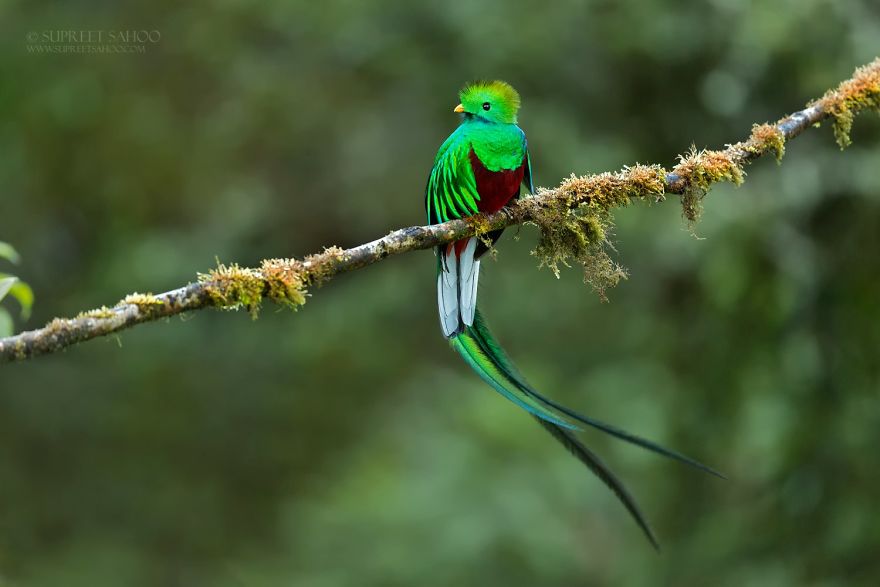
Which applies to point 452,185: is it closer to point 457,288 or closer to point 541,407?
point 457,288

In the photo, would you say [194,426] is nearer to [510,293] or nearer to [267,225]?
[267,225]

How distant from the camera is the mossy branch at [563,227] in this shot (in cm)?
179

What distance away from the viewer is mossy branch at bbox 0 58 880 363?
1.79 meters

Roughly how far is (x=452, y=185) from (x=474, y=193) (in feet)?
0.25

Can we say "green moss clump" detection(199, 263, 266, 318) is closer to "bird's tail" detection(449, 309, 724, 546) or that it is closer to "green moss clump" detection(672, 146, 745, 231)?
"bird's tail" detection(449, 309, 724, 546)

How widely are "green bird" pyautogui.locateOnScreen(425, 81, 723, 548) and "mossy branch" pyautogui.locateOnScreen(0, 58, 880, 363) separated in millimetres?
99

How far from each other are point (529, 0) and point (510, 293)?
1488 mm

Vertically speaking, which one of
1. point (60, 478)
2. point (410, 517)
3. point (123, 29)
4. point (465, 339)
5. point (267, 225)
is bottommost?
point (465, 339)

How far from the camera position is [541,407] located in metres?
2.14

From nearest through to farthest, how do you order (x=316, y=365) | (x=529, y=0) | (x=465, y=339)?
(x=465, y=339), (x=529, y=0), (x=316, y=365)

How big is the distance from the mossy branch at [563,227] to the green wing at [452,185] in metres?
0.10

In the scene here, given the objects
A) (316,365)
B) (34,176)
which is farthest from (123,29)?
(316,365)

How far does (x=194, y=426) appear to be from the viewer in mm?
6441

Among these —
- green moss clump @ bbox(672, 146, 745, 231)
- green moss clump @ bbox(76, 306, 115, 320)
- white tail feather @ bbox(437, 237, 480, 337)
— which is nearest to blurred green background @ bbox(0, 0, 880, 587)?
white tail feather @ bbox(437, 237, 480, 337)
